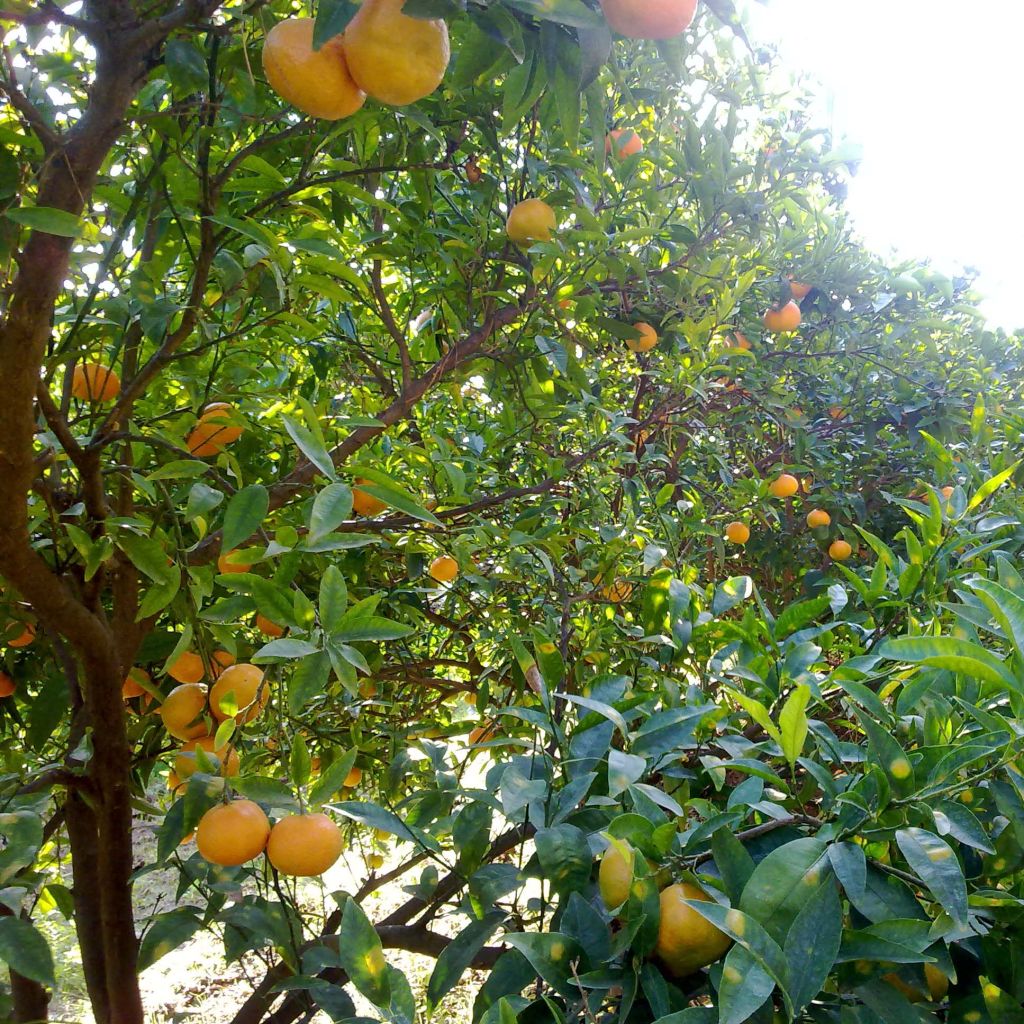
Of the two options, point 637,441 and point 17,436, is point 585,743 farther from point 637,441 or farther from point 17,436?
point 637,441

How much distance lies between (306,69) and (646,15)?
1.12 feet

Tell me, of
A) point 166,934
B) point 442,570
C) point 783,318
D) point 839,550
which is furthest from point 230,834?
point 839,550

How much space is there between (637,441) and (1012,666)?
1840 millimetres

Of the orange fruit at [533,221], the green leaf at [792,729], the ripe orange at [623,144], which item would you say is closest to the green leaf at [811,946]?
the green leaf at [792,729]

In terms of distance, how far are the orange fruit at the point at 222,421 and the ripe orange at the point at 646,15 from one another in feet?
2.35

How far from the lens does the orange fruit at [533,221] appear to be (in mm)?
1483

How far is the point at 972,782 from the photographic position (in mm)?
543

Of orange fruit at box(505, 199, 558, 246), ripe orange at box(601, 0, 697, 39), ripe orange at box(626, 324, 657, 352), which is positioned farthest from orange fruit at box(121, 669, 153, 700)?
ripe orange at box(626, 324, 657, 352)

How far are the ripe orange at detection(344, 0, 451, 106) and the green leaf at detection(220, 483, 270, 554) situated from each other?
0.43 m

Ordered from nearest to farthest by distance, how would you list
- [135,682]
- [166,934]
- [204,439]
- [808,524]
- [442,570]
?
[166,934] → [204,439] → [135,682] → [442,570] → [808,524]

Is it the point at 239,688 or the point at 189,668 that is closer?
the point at 239,688

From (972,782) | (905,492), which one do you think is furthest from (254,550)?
(905,492)

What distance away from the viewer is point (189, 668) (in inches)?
51.3

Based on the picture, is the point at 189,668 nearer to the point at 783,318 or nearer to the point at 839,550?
the point at 783,318
